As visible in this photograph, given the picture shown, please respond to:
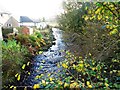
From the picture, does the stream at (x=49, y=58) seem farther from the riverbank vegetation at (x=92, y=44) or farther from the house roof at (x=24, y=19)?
the house roof at (x=24, y=19)

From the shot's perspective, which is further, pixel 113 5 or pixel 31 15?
pixel 31 15

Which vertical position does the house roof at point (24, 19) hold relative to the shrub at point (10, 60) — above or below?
above

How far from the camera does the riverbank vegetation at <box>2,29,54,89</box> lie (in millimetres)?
2332

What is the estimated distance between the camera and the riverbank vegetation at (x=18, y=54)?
2332 millimetres

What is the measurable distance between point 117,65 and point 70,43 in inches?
33.4

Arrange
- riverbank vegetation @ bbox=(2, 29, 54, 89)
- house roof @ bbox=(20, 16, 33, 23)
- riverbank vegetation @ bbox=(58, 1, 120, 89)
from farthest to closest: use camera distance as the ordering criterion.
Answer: riverbank vegetation @ bbox=(2, 29, 54, 89), house roof @ bbox=(20, 16, 33, 23), riverbank vegetation @ bbox=(58, 1, 120, 89)

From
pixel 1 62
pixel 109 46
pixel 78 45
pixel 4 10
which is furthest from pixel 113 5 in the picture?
pixel 1 62

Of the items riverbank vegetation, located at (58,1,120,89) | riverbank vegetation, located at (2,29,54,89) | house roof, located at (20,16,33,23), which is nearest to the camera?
riverbank vegetation, located at (58,1,120,89)

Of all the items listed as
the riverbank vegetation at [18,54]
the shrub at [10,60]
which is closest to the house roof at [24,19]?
the riverbank vegetation at [18,54]

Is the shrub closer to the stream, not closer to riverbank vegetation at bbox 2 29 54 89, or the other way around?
riverbank vegetation at bbox 2 29 54 89

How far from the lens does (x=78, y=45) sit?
2.21 m

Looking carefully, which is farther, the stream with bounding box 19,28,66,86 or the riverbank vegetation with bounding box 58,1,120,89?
the stream with bounding box 19,28,66,86

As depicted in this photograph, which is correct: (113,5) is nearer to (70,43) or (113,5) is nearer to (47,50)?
(70,43)

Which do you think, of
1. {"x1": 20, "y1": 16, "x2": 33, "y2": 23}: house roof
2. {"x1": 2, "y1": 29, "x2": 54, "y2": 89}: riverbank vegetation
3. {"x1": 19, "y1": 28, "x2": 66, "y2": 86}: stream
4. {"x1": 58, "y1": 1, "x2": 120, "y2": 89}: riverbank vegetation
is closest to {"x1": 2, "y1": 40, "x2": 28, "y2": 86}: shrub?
{"x1": 2, "y1": 29, "x2": 54, "y2": 89}: riverbank vegetation
